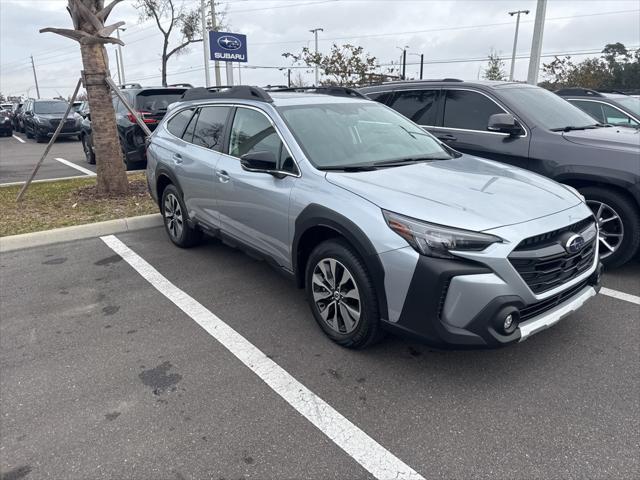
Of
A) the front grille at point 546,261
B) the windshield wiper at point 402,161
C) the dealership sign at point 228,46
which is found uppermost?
the dealership sign at point 228,46

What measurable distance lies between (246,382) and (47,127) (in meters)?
19.4

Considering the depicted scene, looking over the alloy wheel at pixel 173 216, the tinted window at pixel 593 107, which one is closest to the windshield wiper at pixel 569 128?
the tinted window at pixel 593 107

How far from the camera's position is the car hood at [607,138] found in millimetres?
Result: 4496

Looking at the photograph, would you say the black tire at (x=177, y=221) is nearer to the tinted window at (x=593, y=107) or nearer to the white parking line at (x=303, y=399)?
the white parking line at (x=303, y=399)

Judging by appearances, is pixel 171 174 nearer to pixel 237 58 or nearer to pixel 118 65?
pixel 237 58

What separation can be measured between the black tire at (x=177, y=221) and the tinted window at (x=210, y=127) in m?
0.69

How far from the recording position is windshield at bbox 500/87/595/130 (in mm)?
5207

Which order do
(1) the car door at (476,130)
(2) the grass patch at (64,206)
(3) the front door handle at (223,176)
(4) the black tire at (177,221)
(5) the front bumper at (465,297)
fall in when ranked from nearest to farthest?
1. (5) the front bumper at (465,297)
2. (3) the front door handle at (223,176)
3. (1) the car door at (476,130)
4. (4) the black tire at (177,221)
5. (2) the grass patch at (64,206)

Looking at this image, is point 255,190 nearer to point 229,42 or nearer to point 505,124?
point 505,124

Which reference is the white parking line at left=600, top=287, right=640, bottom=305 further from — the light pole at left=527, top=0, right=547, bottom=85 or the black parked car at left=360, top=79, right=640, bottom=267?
the light pole at left=527, top=0, right=547, bottom=85

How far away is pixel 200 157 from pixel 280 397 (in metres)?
2.74

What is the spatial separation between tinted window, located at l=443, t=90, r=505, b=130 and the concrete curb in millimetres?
4119

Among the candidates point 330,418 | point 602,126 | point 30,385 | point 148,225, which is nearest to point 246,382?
point 330,418

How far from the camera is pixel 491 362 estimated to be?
3.21m
